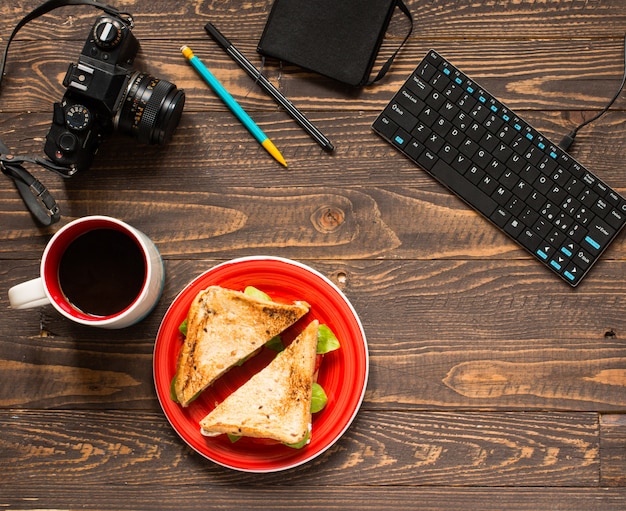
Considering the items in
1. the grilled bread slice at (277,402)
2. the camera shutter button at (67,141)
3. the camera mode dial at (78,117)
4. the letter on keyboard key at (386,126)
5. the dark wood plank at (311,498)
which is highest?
the letter on keyboard key at (386,126)

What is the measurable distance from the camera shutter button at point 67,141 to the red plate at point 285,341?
0.90 ft

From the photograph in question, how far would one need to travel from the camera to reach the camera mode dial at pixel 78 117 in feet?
3.10

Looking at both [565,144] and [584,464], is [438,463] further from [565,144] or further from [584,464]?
[565,144]

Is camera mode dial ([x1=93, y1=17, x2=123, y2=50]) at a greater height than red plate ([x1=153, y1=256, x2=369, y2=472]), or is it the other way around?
camera mode dial ([x1=93, y1=17, x2=123, y2=50])

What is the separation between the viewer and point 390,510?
1038 mm

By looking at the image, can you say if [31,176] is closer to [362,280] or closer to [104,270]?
[104,270]

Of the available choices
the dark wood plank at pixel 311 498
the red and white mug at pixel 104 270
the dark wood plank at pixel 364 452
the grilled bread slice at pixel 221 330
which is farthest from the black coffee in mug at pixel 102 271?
the dark wood plank at pixel 311 498

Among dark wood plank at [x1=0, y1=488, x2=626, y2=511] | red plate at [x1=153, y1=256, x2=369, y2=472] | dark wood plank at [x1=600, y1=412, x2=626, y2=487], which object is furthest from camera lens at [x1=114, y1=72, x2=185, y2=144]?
dark wood plank at [x1=600, y1=412, x2=626, y2=487]

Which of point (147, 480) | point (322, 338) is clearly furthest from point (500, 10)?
point (147, 480)

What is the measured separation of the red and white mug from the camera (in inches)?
36.6

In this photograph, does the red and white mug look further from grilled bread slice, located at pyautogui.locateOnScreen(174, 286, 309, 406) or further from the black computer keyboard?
the black computer keyboard

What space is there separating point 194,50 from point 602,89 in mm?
689

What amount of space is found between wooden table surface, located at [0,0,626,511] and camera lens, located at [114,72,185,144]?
0.07 metres

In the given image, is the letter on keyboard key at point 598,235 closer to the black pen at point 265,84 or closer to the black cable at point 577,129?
the black cable at point 577,129
